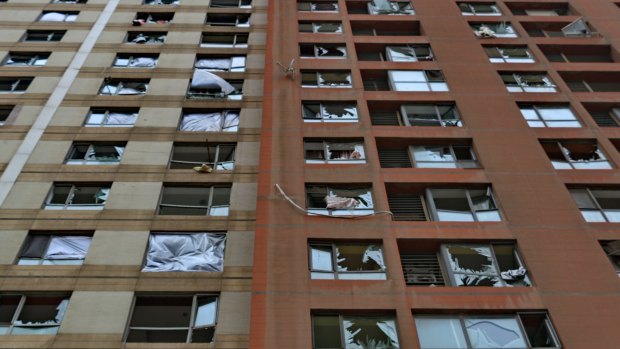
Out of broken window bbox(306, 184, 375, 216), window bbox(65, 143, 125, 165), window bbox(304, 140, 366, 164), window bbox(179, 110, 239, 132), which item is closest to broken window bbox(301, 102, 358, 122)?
window bbox(304, 140, 366, 164)

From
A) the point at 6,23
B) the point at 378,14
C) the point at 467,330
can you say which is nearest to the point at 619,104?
the point at 378,14

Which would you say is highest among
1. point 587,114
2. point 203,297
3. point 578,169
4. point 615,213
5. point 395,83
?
point 395,83

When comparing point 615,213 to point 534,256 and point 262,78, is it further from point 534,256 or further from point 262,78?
point 262,78

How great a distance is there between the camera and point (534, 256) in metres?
15.0

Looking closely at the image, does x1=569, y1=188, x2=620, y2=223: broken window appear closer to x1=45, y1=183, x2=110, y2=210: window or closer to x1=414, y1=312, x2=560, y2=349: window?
x1=414, y1=312, x2=560, y2=349: window

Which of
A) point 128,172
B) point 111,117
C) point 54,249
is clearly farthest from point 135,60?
point 54,249

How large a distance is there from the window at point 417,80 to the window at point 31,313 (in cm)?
1570

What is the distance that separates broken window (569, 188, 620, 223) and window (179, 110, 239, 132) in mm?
13615

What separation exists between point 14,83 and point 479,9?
2514 cm

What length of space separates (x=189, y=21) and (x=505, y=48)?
16.9 meters

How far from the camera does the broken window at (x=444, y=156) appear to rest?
1872 cm

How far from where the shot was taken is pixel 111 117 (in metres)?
21.2

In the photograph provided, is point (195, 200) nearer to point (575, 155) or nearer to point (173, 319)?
point (173, 319)

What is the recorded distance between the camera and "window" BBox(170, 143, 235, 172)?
1938 centimetres
